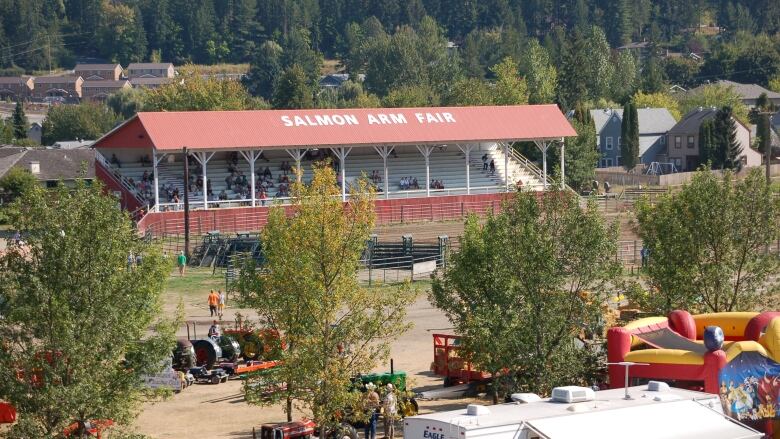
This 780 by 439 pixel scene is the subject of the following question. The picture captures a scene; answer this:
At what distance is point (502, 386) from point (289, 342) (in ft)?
15.4

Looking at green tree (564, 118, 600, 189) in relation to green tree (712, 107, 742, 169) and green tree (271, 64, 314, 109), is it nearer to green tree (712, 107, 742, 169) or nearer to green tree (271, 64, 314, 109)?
green tree (712, 107, 742, 169)

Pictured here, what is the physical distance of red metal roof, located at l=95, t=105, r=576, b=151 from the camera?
6544cm

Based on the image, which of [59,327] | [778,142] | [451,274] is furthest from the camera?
[778,142]

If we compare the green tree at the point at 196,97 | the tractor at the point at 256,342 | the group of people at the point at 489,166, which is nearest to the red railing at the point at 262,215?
the group of people at the point at 489,166

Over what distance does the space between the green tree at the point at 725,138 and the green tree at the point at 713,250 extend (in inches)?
2637

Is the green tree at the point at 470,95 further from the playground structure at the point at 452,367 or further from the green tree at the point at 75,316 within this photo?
the green tree at the point at 75,316

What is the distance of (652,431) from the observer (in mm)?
20266

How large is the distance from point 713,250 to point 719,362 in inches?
349

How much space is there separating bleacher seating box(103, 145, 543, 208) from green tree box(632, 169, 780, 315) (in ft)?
120

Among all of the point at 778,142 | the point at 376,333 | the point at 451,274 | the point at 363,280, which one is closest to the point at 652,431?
the point at 376,333

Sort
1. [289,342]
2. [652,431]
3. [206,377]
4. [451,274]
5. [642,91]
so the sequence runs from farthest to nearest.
A: [642,91], [206,377], [451,274], [289,342], [652,431]

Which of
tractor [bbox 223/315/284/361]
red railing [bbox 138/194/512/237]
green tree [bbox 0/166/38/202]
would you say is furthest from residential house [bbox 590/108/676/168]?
tractor [bbox 223/315/284/361]

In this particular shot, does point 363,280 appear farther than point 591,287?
Yes

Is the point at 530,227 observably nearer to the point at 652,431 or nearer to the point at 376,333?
the point at 376,333
